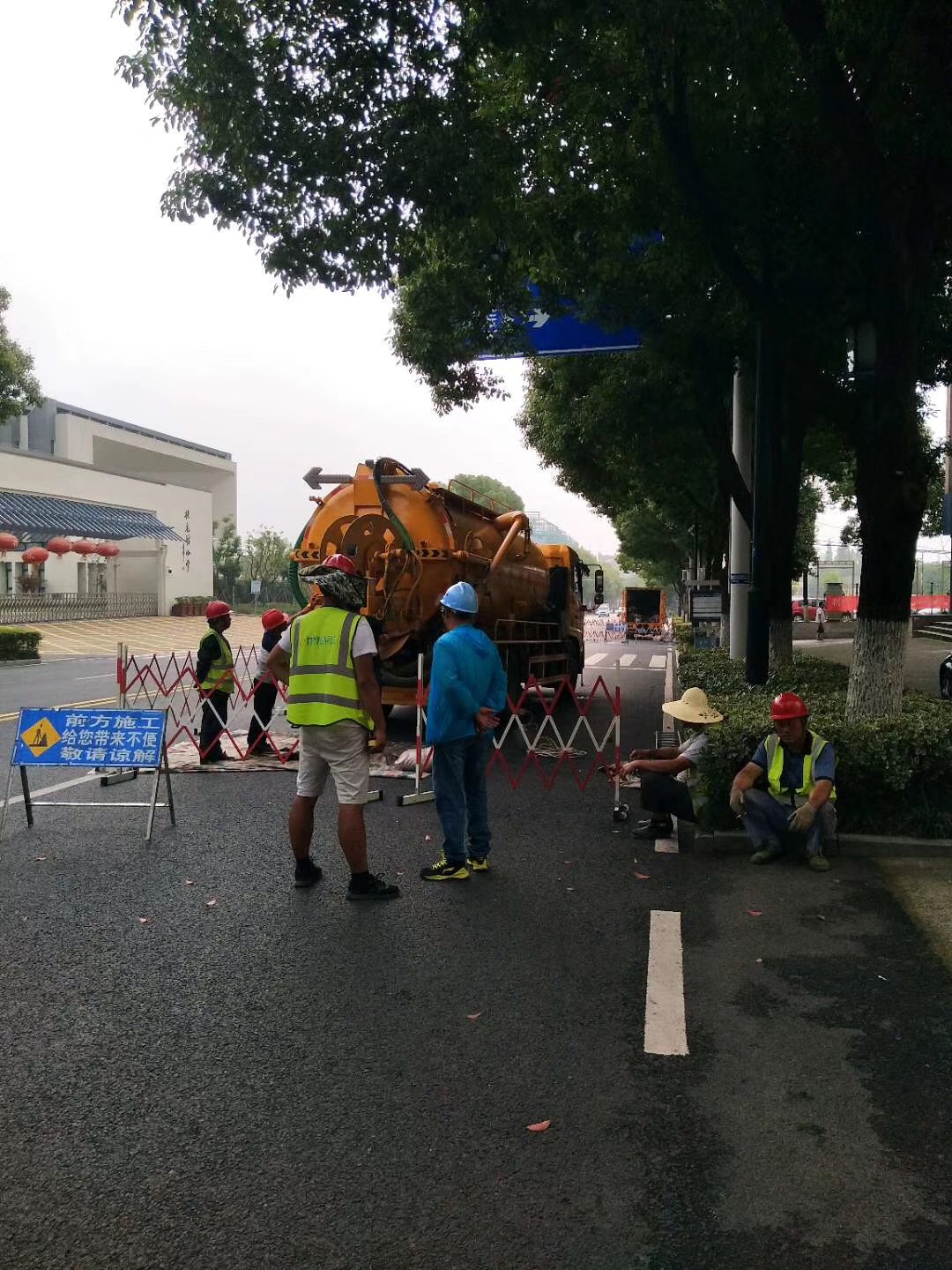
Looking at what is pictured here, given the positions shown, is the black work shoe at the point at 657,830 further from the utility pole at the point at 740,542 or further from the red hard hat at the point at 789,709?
the utility pole at the point at 740,542

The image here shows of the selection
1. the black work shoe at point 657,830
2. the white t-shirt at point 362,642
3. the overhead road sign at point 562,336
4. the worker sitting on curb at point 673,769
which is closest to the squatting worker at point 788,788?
the worker sitting on curb at point 673,769

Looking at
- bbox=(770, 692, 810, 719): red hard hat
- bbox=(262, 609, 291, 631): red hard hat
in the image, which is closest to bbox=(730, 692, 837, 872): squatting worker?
bbox=(770, 692, 810, 719): red hard hat

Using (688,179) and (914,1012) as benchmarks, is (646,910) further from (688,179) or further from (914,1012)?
(688,179)

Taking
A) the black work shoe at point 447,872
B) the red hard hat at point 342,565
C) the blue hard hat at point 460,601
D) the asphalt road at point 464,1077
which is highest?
the red hard hat at point 342,565

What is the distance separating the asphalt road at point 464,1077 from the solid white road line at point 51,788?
2.43 m

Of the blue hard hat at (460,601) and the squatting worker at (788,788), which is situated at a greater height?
the blue hard hat at (460,601)

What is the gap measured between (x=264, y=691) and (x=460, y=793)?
510cm

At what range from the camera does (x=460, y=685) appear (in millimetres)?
6410

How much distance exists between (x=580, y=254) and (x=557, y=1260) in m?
10.4

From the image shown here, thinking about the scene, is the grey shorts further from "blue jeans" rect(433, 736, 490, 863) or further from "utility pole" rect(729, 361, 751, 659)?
"utility pole" rect(729, 361, 751, 659)

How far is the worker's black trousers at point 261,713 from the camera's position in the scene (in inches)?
436

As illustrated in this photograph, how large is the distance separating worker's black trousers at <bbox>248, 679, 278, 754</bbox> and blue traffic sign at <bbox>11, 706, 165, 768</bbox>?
305cm

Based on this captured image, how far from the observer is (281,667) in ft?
21.8

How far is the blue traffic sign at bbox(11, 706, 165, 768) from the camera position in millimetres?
7707
